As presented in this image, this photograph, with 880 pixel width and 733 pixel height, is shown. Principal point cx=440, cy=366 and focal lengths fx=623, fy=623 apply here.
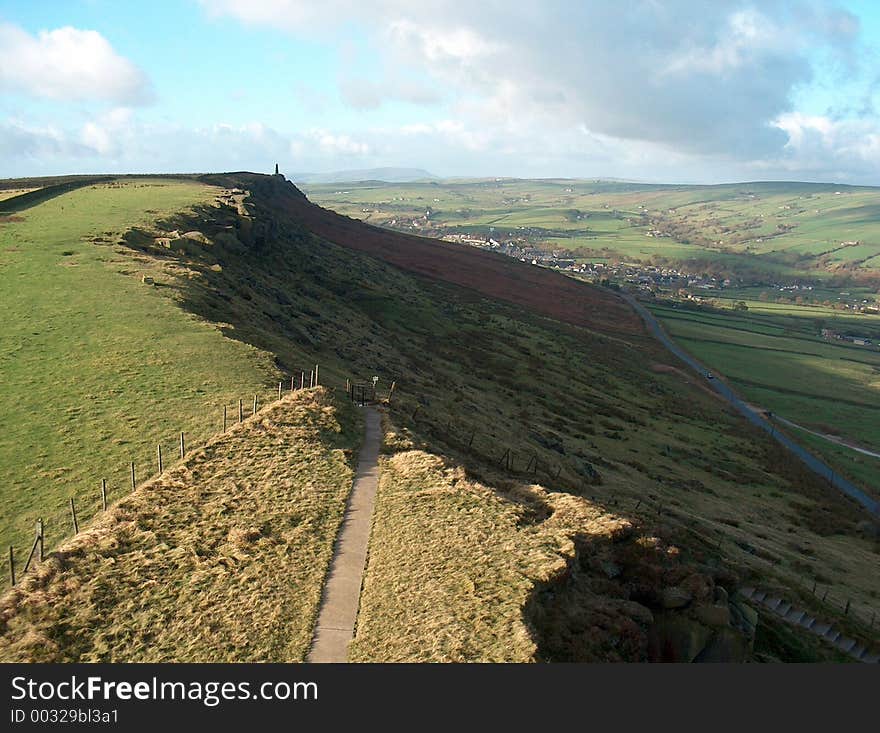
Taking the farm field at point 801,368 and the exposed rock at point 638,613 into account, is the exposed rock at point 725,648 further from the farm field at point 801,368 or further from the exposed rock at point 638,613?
the farm field at point 801,368

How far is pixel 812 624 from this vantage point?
101 feet

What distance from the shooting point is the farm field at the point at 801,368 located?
92.3 metres

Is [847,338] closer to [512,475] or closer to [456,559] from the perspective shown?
[512,475]

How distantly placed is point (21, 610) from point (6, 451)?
11143 mm

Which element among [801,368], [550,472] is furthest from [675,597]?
[801,368]

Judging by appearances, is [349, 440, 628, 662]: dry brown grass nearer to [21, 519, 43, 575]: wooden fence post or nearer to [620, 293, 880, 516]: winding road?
[21, 519, 43, 575]: wooden fence post

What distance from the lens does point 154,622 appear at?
17.5m

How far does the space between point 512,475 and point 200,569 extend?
18.4 metres

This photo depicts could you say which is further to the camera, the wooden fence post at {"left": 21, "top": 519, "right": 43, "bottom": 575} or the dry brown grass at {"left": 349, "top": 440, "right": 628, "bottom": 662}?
the wooden fence post at {"left": 21, "top": 519, "right": 43, "bottom": 575}

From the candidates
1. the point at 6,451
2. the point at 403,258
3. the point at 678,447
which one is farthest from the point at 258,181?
the point at 6,451

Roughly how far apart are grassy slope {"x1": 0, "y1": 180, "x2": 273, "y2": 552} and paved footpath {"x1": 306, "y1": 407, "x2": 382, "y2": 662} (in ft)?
25.6

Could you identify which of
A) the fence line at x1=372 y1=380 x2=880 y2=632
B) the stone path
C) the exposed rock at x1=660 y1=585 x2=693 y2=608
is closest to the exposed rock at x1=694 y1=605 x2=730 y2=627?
the exposed rock at x1=660 y1=585 x2=693 y2=608

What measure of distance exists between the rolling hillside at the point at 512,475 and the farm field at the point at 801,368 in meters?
13.1

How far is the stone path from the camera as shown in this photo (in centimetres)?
3008
